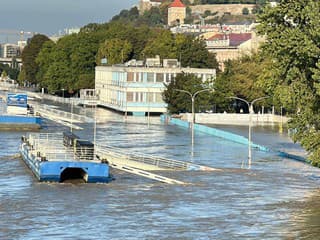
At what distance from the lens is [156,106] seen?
4830 inches

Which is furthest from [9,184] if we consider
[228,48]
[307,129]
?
[228,48]

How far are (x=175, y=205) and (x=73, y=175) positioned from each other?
426 inches

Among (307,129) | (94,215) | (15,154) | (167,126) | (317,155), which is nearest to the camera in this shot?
(94,215)

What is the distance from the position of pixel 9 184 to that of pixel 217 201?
11.9 metres

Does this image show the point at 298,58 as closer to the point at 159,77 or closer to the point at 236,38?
the point at 159,77

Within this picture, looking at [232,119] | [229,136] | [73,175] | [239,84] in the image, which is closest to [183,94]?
[232,119]

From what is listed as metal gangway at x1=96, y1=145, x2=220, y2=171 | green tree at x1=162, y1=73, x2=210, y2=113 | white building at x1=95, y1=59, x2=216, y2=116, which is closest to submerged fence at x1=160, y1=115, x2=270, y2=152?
green tree at x1=162, y1=73, x2=210, y2=113

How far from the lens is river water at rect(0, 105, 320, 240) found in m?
38.1

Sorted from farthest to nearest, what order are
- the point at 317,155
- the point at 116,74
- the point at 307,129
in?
Result: the point at 116,74 → the point at 307,129 → the point at 317,155

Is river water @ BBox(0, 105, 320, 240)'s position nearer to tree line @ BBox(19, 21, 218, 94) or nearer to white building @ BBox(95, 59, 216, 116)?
white building @ BBox(95, 59, 216, 116)

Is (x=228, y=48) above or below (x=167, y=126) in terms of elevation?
above

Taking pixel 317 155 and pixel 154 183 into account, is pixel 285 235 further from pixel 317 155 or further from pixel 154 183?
pixel 154 183

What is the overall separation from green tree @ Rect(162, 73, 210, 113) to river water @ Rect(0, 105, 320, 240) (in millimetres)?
45224

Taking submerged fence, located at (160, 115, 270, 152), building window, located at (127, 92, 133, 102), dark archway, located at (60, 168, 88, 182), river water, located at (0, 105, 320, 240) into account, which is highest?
building window, located at (127, 92, 133, 102)
